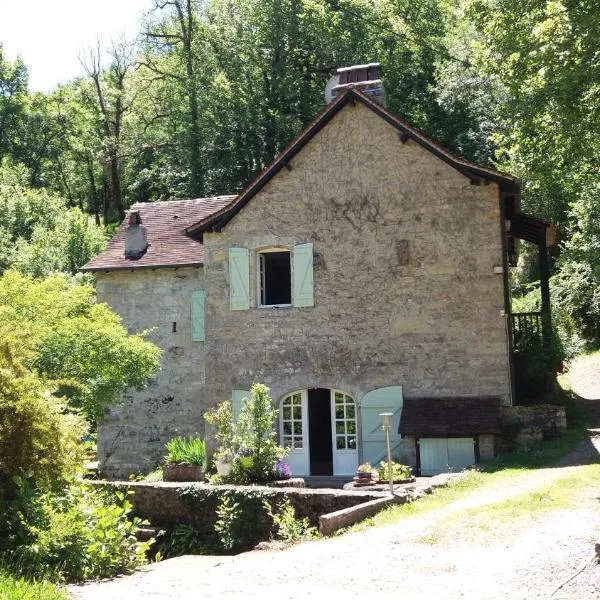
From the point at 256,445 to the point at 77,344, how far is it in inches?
196

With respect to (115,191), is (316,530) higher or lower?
lower

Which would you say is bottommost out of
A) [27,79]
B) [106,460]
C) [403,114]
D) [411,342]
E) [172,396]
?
[106,460]

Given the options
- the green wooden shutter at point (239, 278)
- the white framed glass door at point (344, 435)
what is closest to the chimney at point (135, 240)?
the green wooden shutter at point (239, 278)

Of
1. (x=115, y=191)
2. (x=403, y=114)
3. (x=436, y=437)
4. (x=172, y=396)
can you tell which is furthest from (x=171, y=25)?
(x=436, y=437)

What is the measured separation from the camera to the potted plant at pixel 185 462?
17.2m

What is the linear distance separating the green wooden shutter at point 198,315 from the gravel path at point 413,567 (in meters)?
10.8

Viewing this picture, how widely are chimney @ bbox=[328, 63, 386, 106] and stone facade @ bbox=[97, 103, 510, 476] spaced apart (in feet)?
3.51

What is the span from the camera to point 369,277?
1791 centimetres

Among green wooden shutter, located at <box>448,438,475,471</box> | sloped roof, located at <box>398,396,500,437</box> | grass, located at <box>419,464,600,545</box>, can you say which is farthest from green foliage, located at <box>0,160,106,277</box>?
grass, located at <box>419,464,600,545</box>

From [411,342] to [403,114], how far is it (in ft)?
74.0

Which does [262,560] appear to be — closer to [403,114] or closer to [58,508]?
[58,508]

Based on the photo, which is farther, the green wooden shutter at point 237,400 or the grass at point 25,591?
the green wooden shutter at point 237,400

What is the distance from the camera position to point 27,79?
4644cm

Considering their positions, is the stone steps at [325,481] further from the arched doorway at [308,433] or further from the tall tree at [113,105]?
the tall tree at [113,105]
